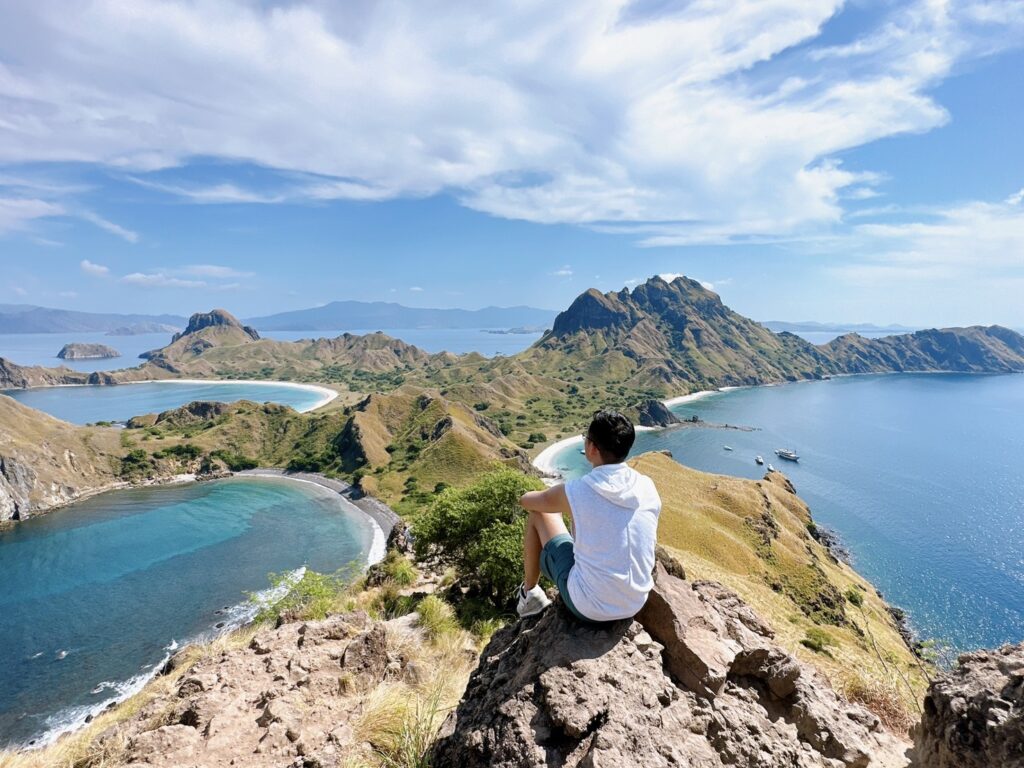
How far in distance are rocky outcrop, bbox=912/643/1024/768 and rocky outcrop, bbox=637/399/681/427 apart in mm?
184409

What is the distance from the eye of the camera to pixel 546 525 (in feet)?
22.1

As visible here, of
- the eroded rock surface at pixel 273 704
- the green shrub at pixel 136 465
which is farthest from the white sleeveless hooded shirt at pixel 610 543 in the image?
the green shrub at pixel 136 465

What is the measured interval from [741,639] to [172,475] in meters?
144

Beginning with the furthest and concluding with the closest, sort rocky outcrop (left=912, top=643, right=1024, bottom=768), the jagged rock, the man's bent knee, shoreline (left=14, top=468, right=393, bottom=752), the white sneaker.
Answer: shoreline (left=14, top=468, right=393, bottom=752)
the jagged rock
the white sneaker
the man's bent knee
rocky outcrop (left=912, top=643, right=1024, bottom=768)

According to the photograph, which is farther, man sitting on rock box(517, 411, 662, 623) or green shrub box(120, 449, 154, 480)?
green shrub box(120, 449, 154, 480)

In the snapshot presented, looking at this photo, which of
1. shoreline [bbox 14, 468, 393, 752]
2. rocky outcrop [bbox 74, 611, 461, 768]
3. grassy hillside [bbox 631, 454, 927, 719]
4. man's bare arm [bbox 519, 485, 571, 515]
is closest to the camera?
man's bare arm [bbox 519, 485, 571, 515]

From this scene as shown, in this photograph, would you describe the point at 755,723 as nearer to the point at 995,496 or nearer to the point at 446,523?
the point at 446,523

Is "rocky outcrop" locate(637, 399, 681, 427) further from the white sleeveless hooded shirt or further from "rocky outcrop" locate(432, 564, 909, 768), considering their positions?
the white sleeveless hooded shirt

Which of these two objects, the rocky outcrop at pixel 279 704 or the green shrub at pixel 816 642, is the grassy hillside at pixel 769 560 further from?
the rocky outcrop at pixel 279 704

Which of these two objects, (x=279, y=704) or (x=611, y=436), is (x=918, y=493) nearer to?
(x=611, y=436)

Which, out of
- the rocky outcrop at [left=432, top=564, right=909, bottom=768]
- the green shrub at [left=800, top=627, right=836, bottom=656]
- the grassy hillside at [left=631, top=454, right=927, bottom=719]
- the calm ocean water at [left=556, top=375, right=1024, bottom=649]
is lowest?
the calm ocean water at [left=556, top=375, right=1024, bottom=649]

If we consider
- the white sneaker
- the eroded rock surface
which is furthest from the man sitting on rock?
the eroded rock surface

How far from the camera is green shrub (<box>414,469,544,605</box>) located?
74.3ft

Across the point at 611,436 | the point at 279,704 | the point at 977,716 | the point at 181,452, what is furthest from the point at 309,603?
the point at 181,452
